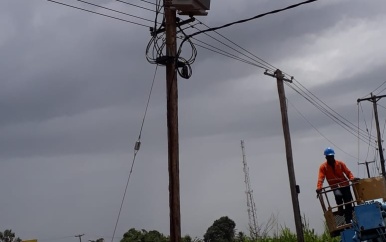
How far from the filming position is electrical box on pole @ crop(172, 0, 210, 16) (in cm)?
1380

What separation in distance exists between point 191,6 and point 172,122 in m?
2.49

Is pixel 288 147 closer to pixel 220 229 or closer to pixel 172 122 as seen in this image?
pixel 172 122

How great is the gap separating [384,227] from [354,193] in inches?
54.6

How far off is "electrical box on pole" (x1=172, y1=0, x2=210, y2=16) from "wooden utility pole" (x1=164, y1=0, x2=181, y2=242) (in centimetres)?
25

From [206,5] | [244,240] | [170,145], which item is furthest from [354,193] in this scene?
[244,240]

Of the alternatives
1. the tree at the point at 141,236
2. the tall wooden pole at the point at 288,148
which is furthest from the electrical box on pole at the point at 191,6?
the tree at the point at 141,236

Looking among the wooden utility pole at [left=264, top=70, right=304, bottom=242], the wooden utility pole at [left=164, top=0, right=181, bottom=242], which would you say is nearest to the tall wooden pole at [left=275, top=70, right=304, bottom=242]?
the wooden utility pole at [left=264, top=70, right=304, bottom=242]

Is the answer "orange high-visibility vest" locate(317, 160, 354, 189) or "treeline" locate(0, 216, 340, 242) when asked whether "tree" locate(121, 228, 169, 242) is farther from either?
"orange high-visibility vest" locate(317, 160, 354, 189)

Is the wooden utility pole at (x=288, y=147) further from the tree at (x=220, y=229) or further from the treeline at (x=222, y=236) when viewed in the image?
the tree at (x=220, y=229)

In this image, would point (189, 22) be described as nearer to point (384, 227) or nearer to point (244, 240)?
point (384, 227)

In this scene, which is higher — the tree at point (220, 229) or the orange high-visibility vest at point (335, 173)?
the tree at point (220, 229)

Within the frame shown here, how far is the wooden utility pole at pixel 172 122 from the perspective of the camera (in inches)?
513

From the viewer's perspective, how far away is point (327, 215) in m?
12.8

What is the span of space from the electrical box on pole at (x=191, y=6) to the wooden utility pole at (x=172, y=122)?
25 centimetres
